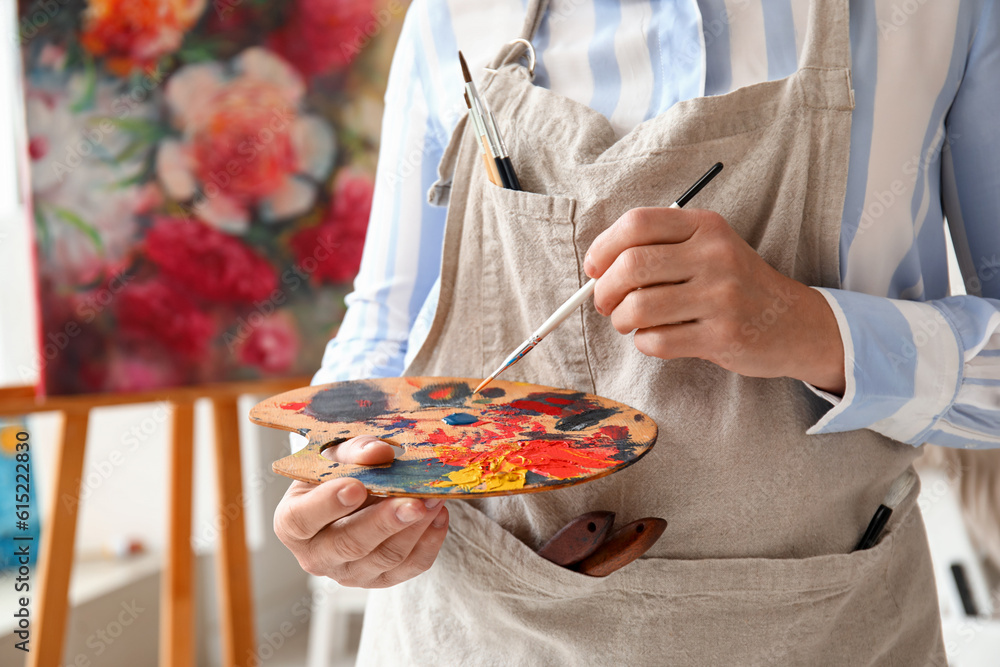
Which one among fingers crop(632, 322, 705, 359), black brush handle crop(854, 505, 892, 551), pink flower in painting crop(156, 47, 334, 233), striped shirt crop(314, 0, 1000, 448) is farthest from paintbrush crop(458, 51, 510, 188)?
pink flower in painting crop(156, 47, 334, 233)

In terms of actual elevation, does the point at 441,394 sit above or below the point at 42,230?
below

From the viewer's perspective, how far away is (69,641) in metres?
1.83

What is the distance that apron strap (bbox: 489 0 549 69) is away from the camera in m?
0.69

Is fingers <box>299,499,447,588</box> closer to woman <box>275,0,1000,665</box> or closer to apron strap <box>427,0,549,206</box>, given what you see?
woman <box>275,0,1000,665</box>

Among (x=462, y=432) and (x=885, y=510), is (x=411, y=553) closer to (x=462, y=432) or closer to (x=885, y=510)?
(x=462, y=432)

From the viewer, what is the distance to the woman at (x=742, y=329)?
0.53m

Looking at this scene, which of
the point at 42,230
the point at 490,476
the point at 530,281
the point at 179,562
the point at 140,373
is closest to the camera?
the point at 490,476

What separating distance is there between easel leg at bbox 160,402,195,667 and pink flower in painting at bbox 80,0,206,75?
0.64m

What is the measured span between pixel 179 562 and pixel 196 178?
0.76m

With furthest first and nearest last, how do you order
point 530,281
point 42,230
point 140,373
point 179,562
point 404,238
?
point 179,562 < point 140,373 < point 42,230 < point 404,238 < point 530,281

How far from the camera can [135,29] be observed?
1192 mm

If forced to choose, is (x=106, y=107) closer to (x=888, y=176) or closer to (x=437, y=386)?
(x=437, y=386)

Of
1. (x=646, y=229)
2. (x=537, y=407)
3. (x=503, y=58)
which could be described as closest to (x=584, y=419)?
(x=537, y=407)

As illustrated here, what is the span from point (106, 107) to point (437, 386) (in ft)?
3.03
